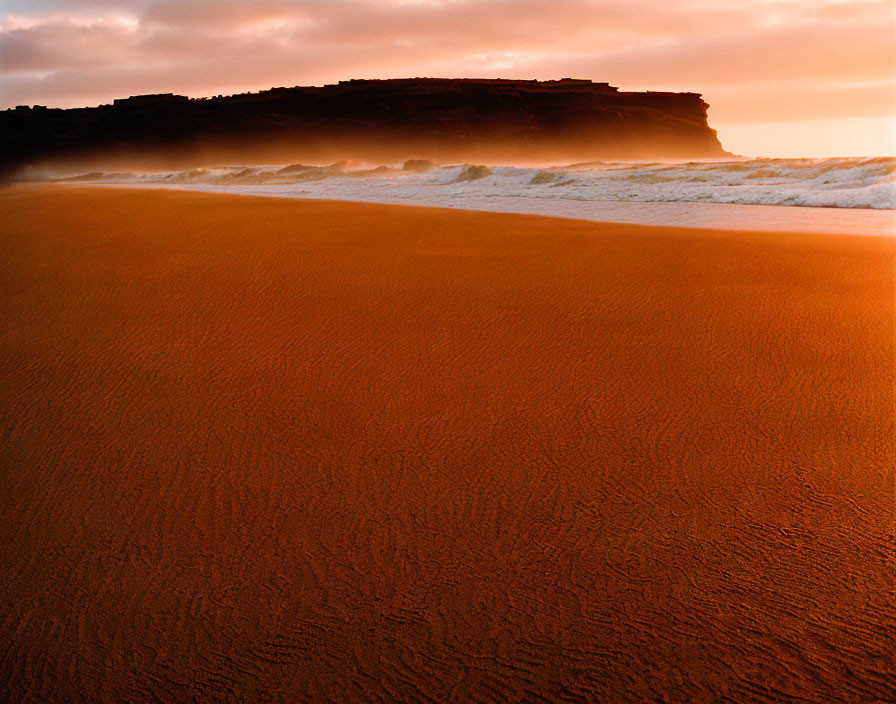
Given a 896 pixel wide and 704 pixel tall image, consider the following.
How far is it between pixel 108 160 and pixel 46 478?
8480 centimetres

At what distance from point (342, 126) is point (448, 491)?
280 feet

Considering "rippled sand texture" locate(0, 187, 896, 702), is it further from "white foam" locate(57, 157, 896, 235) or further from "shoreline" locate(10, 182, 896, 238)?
"white foam" locate(57, 157, 896, 235)

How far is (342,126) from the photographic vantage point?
83438 millimetres

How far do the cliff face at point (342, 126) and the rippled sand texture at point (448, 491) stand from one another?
77.6 meters

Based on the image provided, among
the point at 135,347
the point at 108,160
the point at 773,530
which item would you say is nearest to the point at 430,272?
the point at 135,347

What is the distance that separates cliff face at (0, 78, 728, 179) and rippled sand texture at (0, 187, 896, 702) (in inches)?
3056

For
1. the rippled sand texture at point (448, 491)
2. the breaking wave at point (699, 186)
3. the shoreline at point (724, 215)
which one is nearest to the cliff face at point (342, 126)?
the breaking wave at point (699, 186)

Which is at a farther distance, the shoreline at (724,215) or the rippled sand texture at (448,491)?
the shoreline at (724,215)

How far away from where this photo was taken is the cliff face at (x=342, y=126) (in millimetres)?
78875

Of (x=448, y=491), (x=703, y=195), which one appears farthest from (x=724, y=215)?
(x=448, y=491)

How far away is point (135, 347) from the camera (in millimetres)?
5402

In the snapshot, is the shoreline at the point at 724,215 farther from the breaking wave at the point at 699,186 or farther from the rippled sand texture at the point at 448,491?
the rippled sand texture at the point at 448,491

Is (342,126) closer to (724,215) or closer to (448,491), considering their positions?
(724,215)

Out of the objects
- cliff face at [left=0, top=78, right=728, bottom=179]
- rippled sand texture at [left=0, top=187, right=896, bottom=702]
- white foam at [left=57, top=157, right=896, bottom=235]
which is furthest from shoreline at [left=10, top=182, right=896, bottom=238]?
cliff face at [left=0, top=78, right=728, bottom=179]
